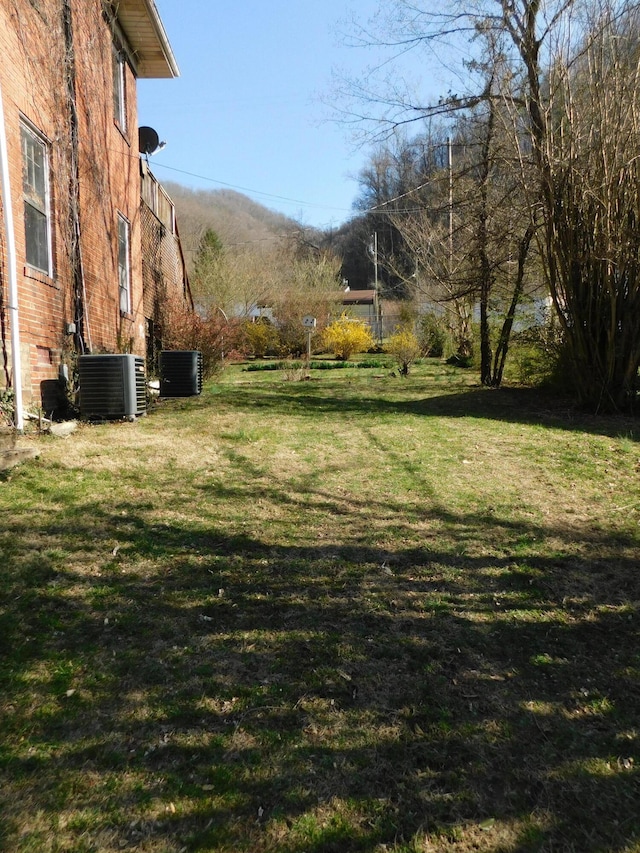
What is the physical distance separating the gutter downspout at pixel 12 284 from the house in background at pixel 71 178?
0.04 m

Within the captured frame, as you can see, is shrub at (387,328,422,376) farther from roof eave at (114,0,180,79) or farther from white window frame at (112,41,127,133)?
white window frame at (112,41,127,133)

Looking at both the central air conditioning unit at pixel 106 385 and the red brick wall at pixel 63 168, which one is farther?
the central air conditioning unit at pixel 106 385

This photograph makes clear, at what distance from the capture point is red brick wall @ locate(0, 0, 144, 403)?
6039 millimetres

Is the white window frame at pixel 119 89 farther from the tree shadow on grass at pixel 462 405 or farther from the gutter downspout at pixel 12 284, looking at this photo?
the gutter downspout at pixel 12 284

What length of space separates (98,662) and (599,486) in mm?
4314

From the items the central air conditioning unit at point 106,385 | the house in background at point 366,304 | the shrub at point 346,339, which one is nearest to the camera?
the central air conditioning unit at point 106,385

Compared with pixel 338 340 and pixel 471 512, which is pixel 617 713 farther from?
pixel 338 340

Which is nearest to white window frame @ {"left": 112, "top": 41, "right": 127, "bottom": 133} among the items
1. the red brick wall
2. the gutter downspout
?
the red brick wall

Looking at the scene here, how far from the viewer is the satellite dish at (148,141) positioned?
14.9 m

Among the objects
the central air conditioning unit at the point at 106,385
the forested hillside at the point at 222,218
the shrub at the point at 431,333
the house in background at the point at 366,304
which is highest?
the forested hillside at the point at 222,218

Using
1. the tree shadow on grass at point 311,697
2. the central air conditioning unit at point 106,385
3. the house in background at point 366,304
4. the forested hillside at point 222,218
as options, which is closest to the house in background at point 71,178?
the central air conditioning unit at point 106,385

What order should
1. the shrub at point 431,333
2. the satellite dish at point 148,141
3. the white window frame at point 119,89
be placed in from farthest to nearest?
the shrub at point 431,333
the satellite dish at point 148,141
the white window frame at point 119,89

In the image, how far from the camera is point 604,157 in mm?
7680

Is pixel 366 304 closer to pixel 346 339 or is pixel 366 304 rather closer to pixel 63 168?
pixel 346 339
